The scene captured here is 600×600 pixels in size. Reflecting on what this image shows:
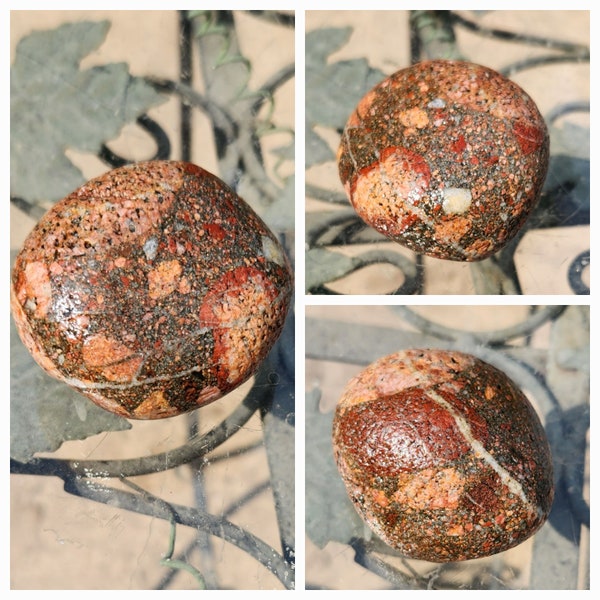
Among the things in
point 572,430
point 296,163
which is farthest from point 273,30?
point 572,430

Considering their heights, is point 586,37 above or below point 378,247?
above

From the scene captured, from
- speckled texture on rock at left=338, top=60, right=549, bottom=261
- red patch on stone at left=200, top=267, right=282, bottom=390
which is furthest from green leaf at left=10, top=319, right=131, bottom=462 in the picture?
speckled texture on rock at left=338, top=60, right=549, bottom=261

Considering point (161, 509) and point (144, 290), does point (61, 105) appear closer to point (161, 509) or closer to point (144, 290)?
point (144, 290)

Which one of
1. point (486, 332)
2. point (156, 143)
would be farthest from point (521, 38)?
point (156, 143)

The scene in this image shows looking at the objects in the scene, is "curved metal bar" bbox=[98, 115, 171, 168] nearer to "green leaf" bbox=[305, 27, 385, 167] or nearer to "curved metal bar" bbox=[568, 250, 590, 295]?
"green leaf" bbox=[305, 27, 385, 167]

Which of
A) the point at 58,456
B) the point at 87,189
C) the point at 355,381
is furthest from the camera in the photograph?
the point at 58,456

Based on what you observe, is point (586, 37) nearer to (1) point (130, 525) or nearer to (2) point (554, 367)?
(2) point (554, 367)
